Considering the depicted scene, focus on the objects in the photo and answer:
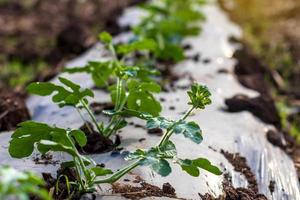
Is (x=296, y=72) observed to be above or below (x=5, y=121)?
below

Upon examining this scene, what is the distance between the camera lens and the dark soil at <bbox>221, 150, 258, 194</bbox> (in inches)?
101

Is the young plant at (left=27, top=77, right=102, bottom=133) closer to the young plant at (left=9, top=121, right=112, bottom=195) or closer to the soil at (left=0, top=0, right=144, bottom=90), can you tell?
the young plant at (left=9, top=121, right=112, bottom=195)

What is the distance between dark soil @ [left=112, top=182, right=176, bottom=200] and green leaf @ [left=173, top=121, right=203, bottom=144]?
0.24m

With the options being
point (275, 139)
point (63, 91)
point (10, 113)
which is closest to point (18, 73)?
point (10, 113)

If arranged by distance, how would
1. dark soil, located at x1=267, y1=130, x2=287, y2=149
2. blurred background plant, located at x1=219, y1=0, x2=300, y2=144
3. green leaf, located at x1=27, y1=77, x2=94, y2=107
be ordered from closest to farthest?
green leaf, located at x1=27, y1=77, x2=94, y2=107
dark soil, located at x1=267, y1=130, x2=287, y2=149
blurred background plant, located at x1=219, y1=0, x2=300, y2=144

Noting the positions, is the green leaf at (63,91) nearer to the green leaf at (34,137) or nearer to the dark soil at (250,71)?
the green leaf at (34,137)

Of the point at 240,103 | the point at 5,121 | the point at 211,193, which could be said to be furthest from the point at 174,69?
the point at 211,193

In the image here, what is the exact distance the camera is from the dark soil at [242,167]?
8.42ft

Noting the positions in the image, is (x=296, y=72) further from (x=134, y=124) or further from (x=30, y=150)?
(x=30, y=150)

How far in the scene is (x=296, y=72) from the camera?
4.89 meters

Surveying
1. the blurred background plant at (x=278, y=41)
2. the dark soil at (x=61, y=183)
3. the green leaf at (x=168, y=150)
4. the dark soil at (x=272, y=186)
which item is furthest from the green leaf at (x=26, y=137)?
the blurred background plant at (x=278, y=41)

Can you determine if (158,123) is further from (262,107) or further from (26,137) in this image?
(262,107)

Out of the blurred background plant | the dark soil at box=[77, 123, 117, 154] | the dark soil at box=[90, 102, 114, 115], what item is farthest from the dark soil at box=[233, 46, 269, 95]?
the dark soil at box=[77, 123, 117, 154]

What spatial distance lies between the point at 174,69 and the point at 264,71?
91cm
